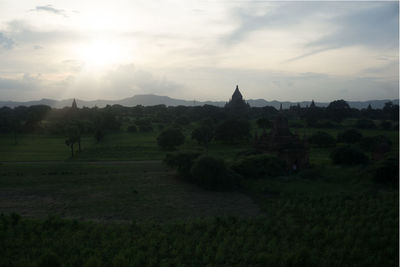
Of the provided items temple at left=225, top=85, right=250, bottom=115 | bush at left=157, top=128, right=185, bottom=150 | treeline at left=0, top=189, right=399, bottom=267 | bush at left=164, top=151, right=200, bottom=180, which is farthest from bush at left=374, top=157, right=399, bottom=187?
temple at left=225, top=85, right=250, bottom=115

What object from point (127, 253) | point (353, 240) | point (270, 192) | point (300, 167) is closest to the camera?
point (127, 253)

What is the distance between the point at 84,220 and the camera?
1856 centimetres

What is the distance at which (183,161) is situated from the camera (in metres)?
29.2

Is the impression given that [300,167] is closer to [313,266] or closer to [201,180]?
[201,180]

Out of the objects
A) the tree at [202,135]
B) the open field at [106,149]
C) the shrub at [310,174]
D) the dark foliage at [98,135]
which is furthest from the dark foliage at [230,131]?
the shrub at [310,174]

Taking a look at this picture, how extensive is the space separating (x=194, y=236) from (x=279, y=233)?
4.24 metres

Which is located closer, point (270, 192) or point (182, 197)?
point (182, 197)

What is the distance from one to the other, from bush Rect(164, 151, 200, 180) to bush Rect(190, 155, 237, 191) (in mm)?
1862

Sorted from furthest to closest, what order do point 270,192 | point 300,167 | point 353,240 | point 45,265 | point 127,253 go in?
point 300,167 < point 270,192 < point 353,240 < point 127,253 < point 45,265

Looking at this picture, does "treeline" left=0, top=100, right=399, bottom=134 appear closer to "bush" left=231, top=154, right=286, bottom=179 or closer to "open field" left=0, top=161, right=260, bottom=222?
"open field" left=0, top=161, right=260, bottom=222

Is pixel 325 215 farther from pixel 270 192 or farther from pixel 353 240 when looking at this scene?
pixel 270 192

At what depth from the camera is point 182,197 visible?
23734 mm

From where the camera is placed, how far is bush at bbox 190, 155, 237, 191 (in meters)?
26.3

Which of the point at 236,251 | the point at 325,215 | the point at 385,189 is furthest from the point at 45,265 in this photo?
the point at 385,189
